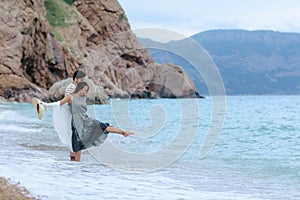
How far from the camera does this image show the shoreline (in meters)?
6.50

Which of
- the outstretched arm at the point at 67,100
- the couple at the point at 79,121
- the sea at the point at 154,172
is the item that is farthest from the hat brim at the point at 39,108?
the sea at the point at 154,172

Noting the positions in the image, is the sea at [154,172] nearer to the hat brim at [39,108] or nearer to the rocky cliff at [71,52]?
the hat brim at [39,108]

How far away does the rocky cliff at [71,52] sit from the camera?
199 feet

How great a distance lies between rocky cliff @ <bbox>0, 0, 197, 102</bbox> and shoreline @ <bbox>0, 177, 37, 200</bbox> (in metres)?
23.4

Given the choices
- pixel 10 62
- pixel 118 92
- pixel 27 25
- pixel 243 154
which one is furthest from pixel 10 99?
pixel 243 154

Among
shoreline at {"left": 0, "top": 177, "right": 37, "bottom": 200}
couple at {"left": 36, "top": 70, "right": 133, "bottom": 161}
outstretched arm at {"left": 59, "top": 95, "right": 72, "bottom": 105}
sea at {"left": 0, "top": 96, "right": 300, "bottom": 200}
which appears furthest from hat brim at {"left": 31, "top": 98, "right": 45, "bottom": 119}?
shoreline at {"left": 0, "top": 177, "right": 37, "bottom": 200}

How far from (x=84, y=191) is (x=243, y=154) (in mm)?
10473

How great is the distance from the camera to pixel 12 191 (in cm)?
680

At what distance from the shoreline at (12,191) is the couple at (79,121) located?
273 centimetres

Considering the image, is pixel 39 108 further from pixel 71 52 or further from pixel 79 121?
pixel 71 52

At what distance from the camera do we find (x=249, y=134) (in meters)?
26.6

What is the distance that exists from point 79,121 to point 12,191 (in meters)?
3.40

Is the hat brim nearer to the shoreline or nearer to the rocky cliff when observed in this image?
the shoreline

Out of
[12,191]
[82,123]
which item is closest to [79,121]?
[82,123]
